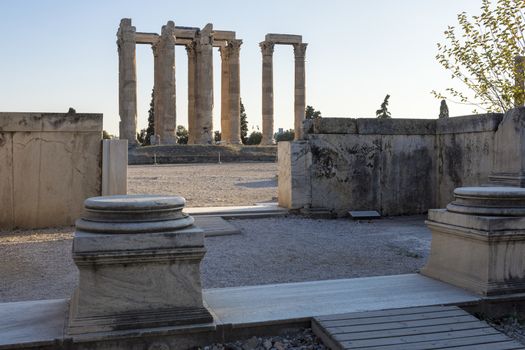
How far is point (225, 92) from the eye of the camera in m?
42.4

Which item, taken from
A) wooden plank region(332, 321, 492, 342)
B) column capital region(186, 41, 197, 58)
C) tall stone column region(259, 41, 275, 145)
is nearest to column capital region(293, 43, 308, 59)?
tall stone column region(259, 41, 275, 145)

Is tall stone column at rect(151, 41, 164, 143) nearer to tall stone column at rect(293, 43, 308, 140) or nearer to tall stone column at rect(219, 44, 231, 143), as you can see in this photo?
tall stone column at rect(219, 44, 231, 143)

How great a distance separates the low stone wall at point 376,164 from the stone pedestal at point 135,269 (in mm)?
7518

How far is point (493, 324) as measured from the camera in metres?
4.61

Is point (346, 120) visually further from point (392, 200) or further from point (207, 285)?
point (207, 285)

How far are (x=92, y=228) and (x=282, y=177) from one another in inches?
324

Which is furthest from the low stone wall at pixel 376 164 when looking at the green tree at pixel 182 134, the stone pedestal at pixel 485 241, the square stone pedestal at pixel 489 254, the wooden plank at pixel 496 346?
the green tree at pixel 182 134

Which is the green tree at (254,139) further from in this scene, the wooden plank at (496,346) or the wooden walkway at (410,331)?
the wooden plank at (496,346)

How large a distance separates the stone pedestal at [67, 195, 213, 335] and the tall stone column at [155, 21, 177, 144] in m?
34.3

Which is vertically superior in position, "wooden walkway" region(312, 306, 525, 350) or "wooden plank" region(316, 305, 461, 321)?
"wooden plank" region(316, 305, 461, 321)

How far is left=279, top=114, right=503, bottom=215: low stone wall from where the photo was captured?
37.6ft

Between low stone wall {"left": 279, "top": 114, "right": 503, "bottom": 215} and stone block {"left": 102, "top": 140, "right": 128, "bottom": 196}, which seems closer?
stone block {"left": 102, "top": 140, "right": 128, "bottom": 196}

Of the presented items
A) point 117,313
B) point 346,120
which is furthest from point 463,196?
point 346,120

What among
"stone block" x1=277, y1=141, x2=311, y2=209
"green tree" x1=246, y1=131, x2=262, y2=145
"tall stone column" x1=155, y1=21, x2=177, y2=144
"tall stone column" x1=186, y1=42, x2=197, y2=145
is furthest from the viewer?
"green tree" x1=246, y1=131, x2=262, y2=145
